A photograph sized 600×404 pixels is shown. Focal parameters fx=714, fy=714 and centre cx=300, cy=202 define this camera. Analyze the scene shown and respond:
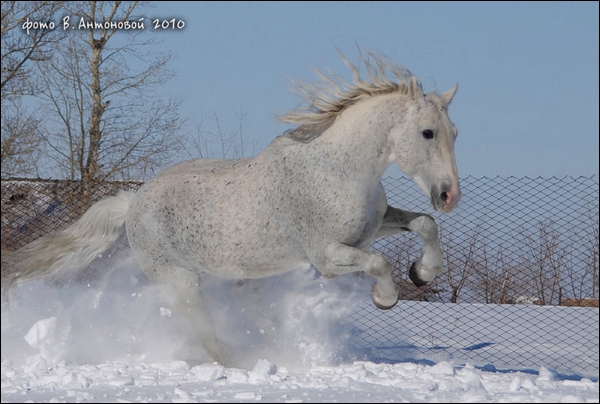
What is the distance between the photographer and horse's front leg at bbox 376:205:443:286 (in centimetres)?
435

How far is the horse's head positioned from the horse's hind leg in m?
1.68

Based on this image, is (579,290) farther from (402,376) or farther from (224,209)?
(224,209)

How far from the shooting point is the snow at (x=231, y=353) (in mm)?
3594

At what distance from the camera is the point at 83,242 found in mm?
5332

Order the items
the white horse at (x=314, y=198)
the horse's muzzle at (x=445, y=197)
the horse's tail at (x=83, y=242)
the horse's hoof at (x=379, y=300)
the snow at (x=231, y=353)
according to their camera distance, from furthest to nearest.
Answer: the horse's tail at (x=83, y=242)
the horse's hoof at (x=379, y=300)
the white horse at (x=314, y=198)
the horse's muzzle at (x=445, y=197)
the snow at (x=231, y=353)

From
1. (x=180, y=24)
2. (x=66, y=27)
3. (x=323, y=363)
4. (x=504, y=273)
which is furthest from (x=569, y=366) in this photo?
(x=66, y=27)

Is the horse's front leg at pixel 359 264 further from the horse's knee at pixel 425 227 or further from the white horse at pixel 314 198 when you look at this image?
the horse's knee at pixel 425 227

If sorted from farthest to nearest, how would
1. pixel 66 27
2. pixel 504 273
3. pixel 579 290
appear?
1. pixel 66 27
2. pixel 504 273
3. pixel 579 290

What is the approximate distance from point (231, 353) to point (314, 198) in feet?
4.50

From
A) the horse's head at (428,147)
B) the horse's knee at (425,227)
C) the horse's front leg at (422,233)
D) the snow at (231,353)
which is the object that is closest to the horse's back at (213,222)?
the snow at (231,353)

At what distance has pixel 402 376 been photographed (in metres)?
4.09

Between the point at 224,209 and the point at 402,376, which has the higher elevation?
the point at 224,209

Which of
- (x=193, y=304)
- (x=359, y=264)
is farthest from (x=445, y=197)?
(x=193, y=304)

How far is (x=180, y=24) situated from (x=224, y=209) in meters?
4.71
